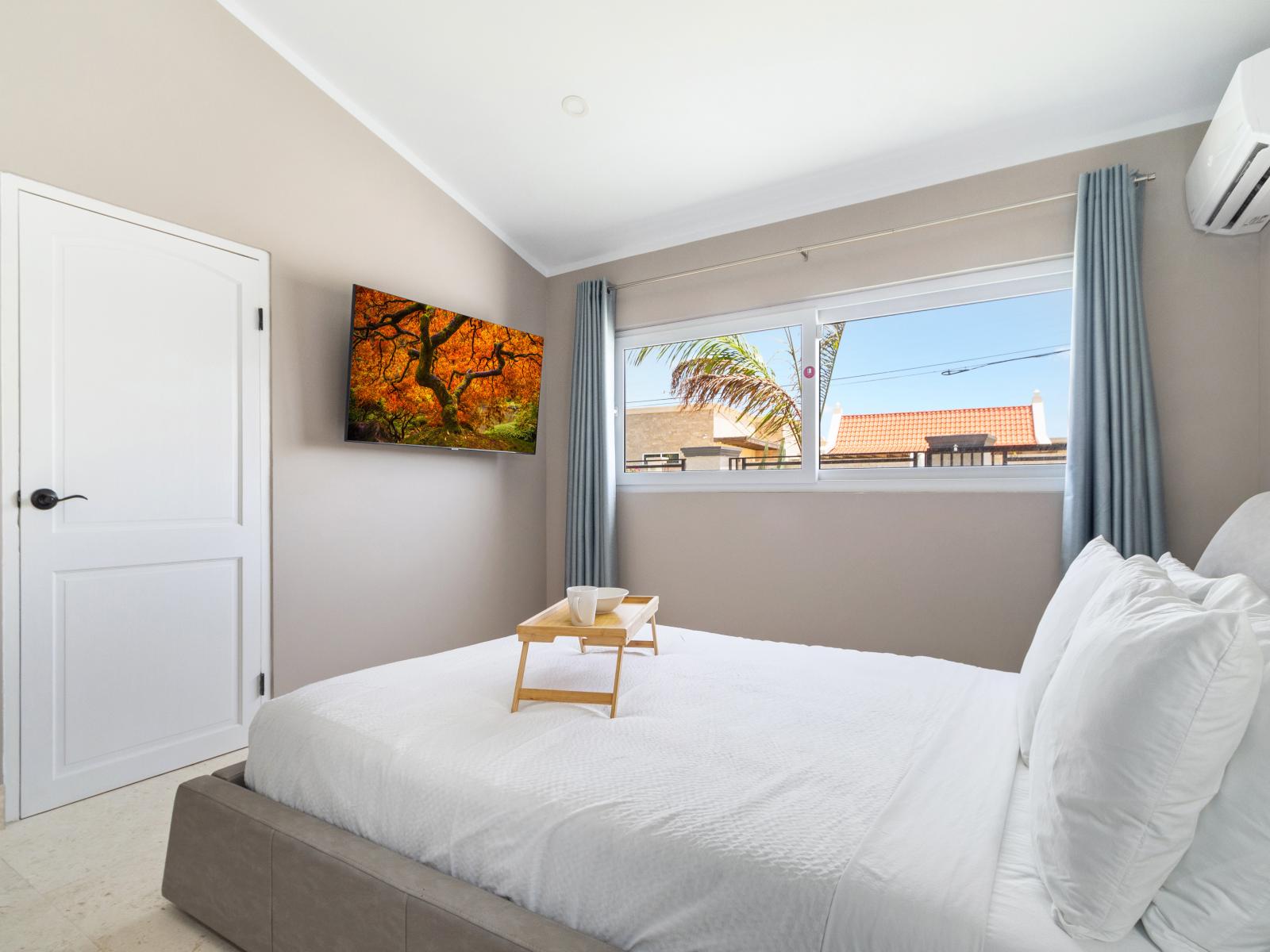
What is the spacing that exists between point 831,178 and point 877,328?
740mm

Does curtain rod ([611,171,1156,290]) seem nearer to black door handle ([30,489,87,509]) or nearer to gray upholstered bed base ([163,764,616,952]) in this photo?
black door handle ([30,489,87,509])

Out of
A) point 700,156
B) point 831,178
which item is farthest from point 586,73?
point 831,178

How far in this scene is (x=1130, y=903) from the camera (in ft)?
2.62

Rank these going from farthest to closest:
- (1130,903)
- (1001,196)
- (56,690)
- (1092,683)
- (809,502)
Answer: (809,502), (1001,196), (56,690), (1092,683), (1130,903)

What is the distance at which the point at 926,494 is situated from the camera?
3.04m

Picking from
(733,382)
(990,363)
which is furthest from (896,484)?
(733,382)

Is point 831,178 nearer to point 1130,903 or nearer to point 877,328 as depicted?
point 877,328

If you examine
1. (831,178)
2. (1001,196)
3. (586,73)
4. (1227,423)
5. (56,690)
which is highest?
(586,73)

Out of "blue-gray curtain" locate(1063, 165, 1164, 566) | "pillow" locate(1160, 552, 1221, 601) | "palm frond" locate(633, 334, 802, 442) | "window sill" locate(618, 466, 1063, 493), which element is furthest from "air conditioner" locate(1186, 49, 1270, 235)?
"palm frond" locate(633, 334, 802, 442)

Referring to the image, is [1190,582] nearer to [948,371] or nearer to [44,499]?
[948,371]

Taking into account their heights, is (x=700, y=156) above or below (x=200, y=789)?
above

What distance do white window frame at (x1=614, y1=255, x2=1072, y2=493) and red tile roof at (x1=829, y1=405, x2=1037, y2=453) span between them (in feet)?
0.36

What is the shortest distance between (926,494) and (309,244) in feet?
9.79

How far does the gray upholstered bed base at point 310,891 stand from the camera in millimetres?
1069
